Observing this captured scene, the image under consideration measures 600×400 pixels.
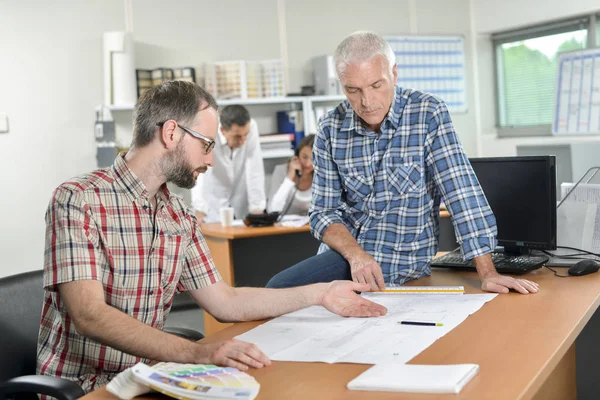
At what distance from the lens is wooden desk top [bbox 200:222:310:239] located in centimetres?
425

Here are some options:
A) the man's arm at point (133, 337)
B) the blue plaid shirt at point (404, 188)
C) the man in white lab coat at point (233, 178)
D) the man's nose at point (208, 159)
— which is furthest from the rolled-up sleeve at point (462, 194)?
the man in white lab coat at point (233, 178)

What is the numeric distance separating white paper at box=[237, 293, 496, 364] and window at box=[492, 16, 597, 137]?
4927mm

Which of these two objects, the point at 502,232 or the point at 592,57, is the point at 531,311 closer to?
the point at 502,232

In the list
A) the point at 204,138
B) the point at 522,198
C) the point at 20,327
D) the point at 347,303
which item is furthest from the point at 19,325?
the point at 522,198

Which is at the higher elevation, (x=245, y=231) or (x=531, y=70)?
(x=531, y=70)

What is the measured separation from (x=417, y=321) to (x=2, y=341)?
40.7 inches

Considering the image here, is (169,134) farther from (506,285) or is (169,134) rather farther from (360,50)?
(506,285)

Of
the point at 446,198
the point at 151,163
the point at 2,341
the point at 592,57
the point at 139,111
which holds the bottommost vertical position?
the point at 2,341

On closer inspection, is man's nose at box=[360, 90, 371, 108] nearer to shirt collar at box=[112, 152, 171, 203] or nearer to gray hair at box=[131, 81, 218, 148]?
gray hair at box=[131, 81, 218, 148]

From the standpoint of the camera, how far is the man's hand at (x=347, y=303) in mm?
1845

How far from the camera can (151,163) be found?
188cm

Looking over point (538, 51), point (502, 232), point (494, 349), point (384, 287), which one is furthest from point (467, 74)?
point (494, 349)

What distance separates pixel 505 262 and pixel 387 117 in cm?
63

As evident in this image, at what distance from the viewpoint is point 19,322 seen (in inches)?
73.2
